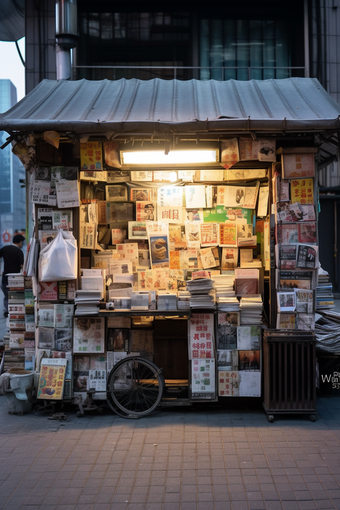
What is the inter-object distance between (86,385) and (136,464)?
171cm

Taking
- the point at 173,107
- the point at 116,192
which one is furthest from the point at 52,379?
the point at 173,107

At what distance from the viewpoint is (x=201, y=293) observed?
Answer: 6.16 metres

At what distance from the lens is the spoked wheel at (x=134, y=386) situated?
20.2ft

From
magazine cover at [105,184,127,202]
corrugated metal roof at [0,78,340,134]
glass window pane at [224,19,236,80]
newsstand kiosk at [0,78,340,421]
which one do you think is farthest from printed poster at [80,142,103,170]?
glass window pane at [224,19,236,80]

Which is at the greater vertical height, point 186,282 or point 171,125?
point 171,125

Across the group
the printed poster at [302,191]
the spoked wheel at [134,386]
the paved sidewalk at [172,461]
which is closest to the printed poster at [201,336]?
the spoked wheel at [134,386]

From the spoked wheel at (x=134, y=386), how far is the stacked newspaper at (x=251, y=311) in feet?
4.04

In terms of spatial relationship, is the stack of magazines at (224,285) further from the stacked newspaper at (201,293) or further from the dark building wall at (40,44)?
the dark building wall at (40,44)

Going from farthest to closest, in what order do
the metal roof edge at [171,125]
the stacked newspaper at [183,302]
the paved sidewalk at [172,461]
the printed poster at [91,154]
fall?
the printed poster at [91,154]
the stacked newspaper at [183,302]
the metal roof edge at [171,125]
the paved sidewalk at [172,461]

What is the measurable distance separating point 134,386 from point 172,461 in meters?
1.54

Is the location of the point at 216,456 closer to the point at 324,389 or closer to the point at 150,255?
the point at 324,389

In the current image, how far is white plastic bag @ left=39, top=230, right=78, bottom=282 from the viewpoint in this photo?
6137 mm

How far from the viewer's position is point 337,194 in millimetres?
17344

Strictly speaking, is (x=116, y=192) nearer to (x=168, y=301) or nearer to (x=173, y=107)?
(x=173, y=107)
